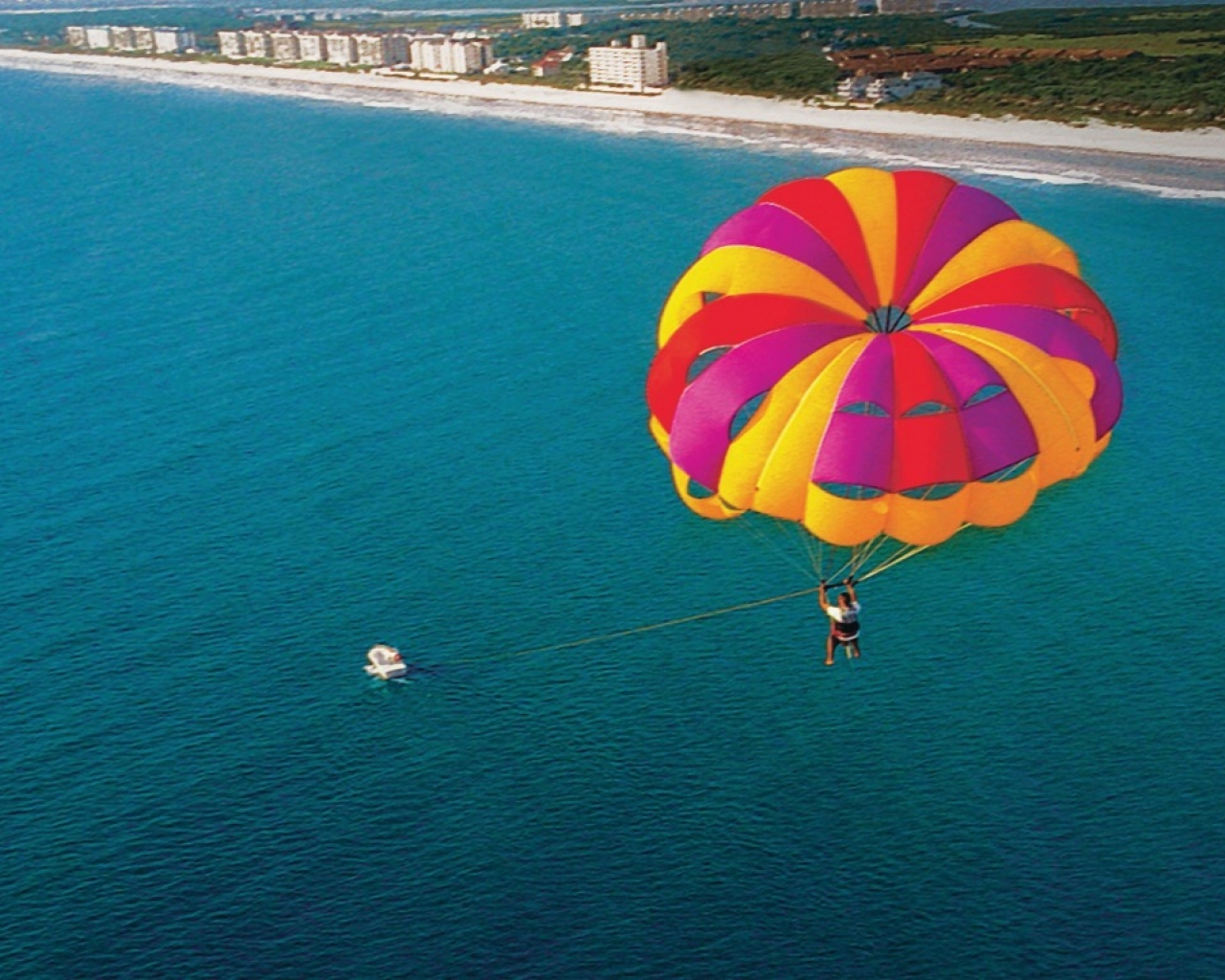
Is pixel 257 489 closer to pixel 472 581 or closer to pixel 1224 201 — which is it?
pixel 472 581

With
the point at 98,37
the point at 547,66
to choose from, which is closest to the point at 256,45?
the point at 98,37

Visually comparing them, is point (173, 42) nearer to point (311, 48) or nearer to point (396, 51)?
point (311, 48)

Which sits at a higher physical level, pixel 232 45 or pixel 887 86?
pixel 887 86

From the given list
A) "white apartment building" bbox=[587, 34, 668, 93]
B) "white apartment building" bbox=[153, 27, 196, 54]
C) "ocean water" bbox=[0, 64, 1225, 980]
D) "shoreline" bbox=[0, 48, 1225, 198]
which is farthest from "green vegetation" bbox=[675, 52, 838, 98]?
"white apartment building" bbox=[153, 27, 196, 54]

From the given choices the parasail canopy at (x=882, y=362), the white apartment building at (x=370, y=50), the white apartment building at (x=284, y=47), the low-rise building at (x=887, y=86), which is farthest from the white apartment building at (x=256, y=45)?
the parasail canopy at (x=882, y=362)

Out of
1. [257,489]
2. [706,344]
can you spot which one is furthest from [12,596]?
[706,344]

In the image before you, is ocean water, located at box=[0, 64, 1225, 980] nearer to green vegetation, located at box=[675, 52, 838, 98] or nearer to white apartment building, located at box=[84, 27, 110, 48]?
green vegetation, located at box=[675, 52, 838, 98]

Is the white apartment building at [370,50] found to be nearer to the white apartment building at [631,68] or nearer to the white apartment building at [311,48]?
the white apartment building at [311,48]
